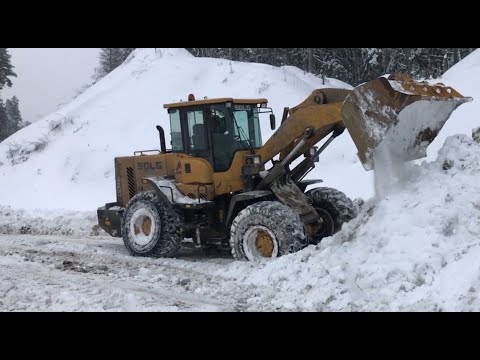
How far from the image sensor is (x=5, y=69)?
33969 millimetres

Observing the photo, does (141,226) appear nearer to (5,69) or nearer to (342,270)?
(342,270)

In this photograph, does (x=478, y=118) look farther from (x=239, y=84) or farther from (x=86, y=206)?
(x=239, y=84)

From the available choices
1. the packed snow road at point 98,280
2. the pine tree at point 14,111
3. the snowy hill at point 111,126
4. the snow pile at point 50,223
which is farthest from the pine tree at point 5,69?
the pine tree at point 14,111

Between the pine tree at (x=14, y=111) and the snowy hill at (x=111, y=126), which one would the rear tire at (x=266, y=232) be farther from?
the pine tree at (x=14, y=111)

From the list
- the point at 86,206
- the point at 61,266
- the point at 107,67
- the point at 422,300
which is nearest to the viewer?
the point at 422,300

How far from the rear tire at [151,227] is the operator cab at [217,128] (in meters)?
1.02

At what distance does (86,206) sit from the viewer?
15906 millimetres

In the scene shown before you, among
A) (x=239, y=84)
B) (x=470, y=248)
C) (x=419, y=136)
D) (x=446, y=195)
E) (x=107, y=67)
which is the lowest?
(x=470, y=248)

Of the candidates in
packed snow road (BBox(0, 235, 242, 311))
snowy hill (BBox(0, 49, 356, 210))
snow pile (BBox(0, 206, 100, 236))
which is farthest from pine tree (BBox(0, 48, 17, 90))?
packed snow road (BBox(0, 235, 242, 311))

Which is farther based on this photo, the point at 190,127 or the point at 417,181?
the point at 190,127

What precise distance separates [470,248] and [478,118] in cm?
939

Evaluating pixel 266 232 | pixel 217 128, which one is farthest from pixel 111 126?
pixel 266 232

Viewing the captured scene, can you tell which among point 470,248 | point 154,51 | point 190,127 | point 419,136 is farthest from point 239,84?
point 470,248

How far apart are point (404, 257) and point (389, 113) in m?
1.92
